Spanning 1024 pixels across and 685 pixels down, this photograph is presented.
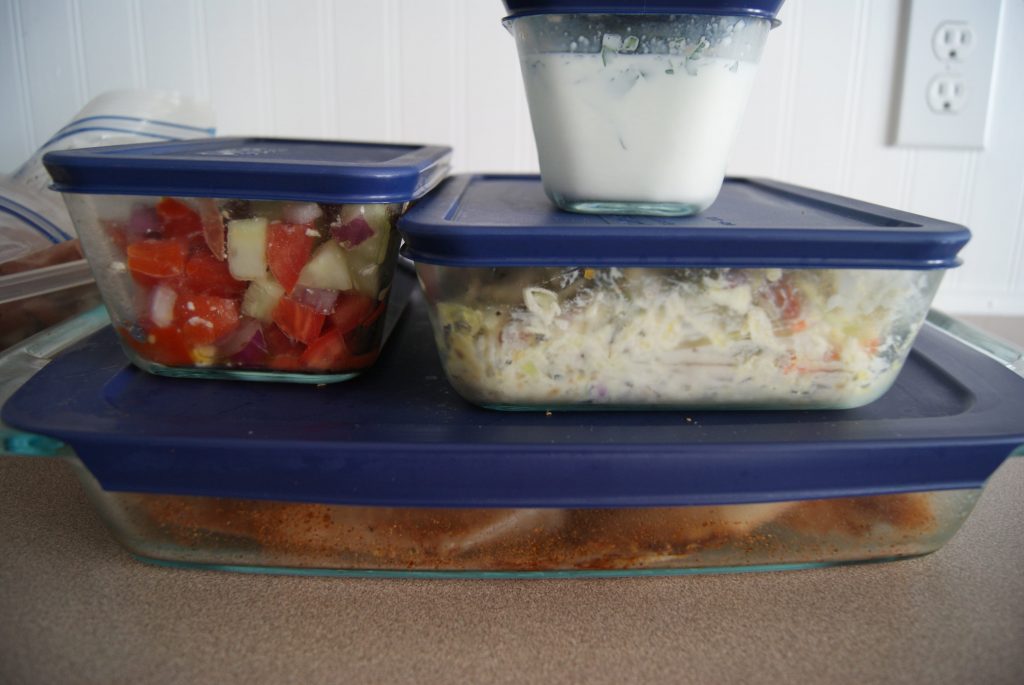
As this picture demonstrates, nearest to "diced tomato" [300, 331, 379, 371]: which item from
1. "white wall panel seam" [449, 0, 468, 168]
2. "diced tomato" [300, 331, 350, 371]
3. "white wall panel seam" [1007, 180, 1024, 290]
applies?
"diced tomato" [300, 331, 350, 371]

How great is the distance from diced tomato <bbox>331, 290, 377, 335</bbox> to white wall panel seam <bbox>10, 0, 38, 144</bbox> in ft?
2.64

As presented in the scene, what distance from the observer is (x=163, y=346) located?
53 cm

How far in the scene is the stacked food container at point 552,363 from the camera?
1.42 feet

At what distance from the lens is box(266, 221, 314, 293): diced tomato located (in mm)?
490

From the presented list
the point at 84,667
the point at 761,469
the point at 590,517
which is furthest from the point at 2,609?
the point at 761,469

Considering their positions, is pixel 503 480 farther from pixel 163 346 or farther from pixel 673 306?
pixel 163 346

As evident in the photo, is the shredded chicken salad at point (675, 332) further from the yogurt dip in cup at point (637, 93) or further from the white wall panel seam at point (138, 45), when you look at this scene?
the white wall panel seam at point (138, 45)

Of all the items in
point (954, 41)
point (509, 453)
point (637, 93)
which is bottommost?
point (509, 453)

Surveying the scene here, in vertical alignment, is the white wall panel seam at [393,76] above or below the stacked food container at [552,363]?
above

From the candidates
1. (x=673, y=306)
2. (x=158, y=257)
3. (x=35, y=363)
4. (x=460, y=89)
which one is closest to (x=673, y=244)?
(x=673, y=306)

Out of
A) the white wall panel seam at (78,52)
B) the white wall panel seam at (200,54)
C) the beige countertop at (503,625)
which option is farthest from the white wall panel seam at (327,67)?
the beige countertop at (503,625)

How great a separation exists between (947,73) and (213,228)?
103 centimetres

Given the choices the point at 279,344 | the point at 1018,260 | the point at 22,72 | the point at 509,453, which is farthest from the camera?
the point at 1018,260

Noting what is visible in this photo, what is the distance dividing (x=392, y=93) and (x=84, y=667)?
2.75 feet
